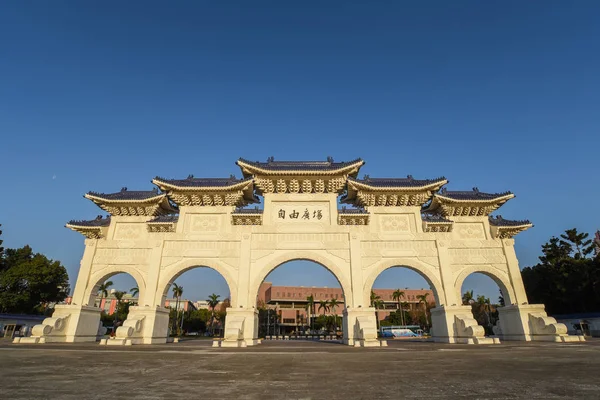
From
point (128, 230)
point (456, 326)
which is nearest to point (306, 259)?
point (456, 326)

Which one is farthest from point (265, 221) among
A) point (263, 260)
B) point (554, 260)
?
point (554, 260)

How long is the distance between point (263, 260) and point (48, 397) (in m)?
13.5

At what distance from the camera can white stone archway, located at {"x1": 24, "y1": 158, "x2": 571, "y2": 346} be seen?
16.7 metres

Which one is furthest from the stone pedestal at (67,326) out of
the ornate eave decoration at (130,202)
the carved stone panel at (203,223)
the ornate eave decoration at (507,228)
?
the ornate eave decoration at (507,228)

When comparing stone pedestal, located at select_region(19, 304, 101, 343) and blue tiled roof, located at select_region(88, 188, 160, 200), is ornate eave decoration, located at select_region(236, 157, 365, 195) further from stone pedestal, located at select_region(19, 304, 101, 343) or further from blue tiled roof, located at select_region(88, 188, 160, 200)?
stone pedestal, located at select_region(19, 304, 101, 343)

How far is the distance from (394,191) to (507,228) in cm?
644

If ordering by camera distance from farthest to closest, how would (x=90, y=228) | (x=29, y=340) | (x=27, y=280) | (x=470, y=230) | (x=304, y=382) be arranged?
(x=27, y=280)
(x=470, y=230)
(x=90, y=228)
(x=29, y=340)
(x=304, y=382)

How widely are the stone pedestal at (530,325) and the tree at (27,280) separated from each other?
4022 centimetres

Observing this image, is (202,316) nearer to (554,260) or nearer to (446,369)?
(554,260)

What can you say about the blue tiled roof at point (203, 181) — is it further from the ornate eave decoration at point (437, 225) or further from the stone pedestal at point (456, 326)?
the stone pedestal at point (456, 326)

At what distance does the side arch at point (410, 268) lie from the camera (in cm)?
1688

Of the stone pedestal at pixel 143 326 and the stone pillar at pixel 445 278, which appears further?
the stone pillar at pixel 445 278

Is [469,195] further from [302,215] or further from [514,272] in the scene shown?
[302,215]

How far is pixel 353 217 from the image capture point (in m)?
17.6
